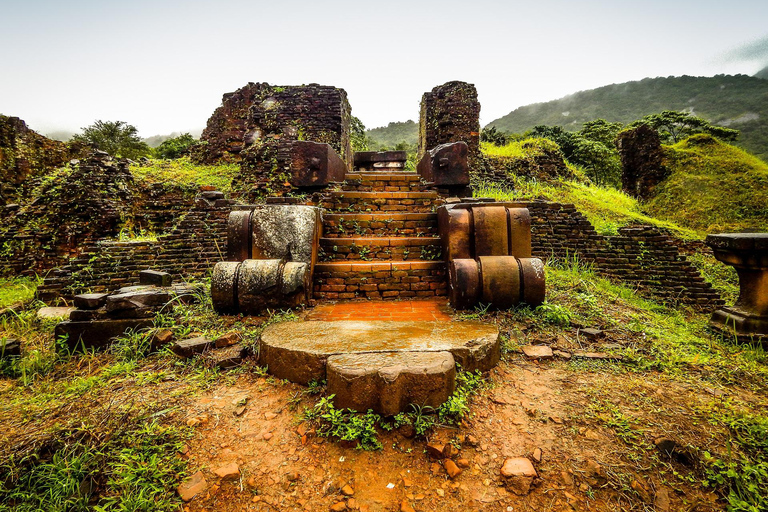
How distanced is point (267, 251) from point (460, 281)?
1958mm

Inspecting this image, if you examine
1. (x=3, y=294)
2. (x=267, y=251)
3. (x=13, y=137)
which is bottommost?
(x=3, y=294)

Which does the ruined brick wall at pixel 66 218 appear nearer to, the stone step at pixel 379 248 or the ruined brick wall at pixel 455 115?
the stone step at pixel 379 248

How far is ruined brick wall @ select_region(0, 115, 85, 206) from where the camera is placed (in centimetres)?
915

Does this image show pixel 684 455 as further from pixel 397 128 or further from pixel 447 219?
pixel 397 128

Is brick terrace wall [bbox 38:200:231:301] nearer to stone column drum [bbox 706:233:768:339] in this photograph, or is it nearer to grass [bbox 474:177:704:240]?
grass [bbox 474:177:704:240]

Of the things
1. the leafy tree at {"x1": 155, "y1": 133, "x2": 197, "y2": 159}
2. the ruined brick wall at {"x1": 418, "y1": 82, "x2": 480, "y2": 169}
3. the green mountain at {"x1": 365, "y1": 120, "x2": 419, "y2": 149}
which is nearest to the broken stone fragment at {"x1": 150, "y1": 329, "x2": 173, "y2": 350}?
the ruined brick wall at {"x1": 418, "y1": 82, "x2": 480, "y2": 169}

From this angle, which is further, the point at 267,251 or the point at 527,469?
the point at 267,251

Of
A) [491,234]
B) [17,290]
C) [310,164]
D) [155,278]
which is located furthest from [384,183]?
[17,290]

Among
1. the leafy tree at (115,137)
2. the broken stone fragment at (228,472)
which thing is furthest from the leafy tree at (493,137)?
the leafy tree at (115,137)

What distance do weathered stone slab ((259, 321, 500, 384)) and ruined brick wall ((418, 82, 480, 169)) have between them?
→ 311 inches

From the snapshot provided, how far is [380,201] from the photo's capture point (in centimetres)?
448

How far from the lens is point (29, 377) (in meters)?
2.13

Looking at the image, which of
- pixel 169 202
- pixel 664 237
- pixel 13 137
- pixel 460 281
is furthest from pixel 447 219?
pixel 13 137

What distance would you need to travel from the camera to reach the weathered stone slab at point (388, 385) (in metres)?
1.52
